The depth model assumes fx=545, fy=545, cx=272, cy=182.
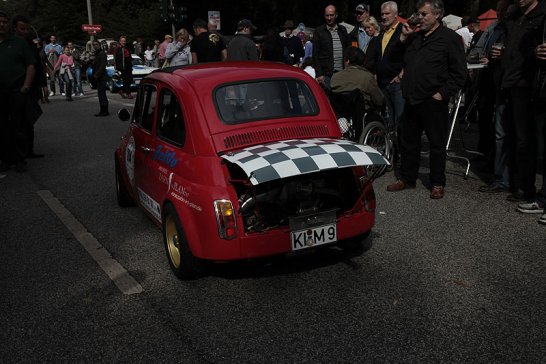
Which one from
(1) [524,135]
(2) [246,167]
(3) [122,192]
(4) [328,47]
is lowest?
(3) [122,192]

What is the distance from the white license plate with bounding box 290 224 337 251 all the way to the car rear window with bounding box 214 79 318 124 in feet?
3.36

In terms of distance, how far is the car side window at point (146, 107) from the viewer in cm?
493

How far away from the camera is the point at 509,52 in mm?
5734

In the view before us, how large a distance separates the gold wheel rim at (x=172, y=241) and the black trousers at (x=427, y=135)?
128 inches

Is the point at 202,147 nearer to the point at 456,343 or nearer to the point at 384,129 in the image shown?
the point at 456,343

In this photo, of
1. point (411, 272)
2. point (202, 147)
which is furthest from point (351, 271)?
point (202, 147)

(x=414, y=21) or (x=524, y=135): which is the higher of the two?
(x=414, y=21)

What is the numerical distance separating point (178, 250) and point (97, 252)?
3.42 feet

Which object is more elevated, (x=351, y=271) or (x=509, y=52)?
(x=509, y=52)

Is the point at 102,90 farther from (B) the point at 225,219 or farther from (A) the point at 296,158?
(A) the point at 296,158

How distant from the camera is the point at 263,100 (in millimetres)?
4375

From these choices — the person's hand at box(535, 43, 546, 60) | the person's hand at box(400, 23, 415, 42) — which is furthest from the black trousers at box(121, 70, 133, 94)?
the person's hand at box(535, 43, 546, 60)

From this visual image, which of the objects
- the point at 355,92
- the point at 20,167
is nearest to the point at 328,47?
the point at 355,92

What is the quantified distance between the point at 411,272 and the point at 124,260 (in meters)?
2.31
